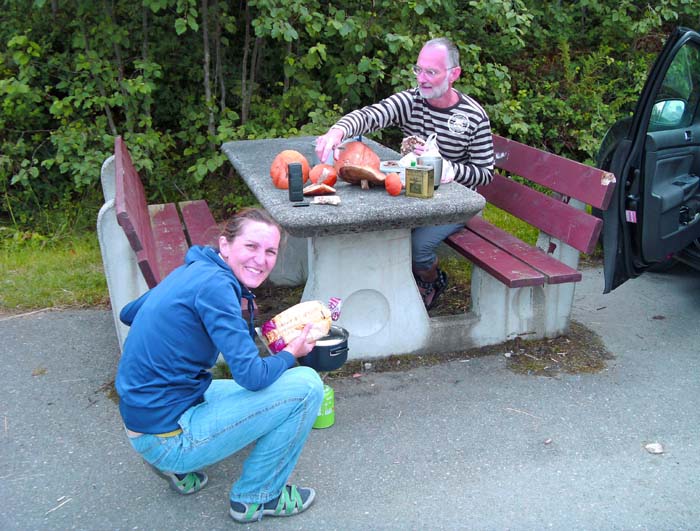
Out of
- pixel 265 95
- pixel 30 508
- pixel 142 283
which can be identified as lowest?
pixel 30 508

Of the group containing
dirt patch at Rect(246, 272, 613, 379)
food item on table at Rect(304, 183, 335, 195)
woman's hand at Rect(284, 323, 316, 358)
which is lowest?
dirt patch at Rect(246, 272, 613, 379)

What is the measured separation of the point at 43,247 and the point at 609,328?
4018 millimetres

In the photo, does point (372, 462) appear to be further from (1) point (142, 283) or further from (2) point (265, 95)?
(2) point (265, 95)

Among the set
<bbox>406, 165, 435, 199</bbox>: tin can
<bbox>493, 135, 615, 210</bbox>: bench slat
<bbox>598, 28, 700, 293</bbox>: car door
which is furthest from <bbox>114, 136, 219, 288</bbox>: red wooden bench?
<bbox>598, 28, 700, 293</bbox>: car door

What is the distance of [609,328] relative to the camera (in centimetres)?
430

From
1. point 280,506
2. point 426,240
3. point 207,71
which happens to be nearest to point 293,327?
point 280,506

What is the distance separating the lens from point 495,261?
3766mm

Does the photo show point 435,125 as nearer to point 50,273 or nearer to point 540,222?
point 540,222

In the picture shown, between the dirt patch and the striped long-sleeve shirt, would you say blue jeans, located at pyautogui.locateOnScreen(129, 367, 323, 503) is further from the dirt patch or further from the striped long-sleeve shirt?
the striped long-sleeve shirt

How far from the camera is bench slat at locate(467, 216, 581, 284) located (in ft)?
11.8

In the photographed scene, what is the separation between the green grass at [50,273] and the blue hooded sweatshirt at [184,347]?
7.55 feet

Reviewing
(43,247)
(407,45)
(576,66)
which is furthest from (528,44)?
(43,247)

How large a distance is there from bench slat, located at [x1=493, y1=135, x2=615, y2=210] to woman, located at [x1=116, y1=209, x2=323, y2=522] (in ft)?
6.23

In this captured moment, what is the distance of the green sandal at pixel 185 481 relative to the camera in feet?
9.08
